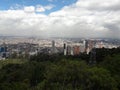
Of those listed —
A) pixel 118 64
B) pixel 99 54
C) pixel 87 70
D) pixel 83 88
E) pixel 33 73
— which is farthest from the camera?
pixel 99 54

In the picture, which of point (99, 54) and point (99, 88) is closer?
point (99, 88)

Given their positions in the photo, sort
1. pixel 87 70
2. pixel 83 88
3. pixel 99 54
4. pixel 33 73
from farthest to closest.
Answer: pixel 99 54
pixel 33 73
pixel 87 70
pixel 83 88

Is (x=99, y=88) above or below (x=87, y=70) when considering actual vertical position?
below

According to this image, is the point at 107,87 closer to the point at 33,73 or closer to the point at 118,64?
the point at 118,64

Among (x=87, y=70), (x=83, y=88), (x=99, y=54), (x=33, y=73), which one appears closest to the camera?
(x=83, y=88)

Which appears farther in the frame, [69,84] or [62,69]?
[62,69]

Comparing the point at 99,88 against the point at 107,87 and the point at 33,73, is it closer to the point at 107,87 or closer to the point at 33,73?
the point at 107,87

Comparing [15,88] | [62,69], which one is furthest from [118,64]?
[15,88]

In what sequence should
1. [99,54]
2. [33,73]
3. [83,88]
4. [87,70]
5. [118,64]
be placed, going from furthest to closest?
[99,54]
[33,73]
[118,64]
[87,70]
[83,88]

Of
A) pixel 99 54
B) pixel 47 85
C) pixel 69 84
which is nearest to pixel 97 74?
pixel 69 84
